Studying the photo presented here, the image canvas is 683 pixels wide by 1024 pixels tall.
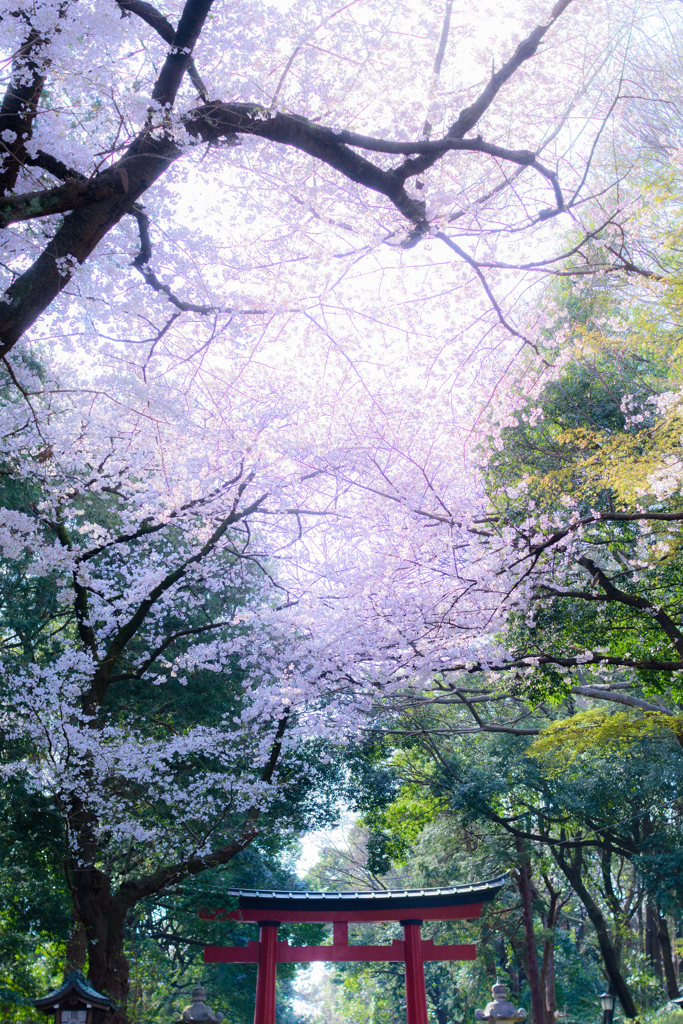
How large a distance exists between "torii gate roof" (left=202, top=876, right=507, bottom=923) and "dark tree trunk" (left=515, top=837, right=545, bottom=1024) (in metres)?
4.21

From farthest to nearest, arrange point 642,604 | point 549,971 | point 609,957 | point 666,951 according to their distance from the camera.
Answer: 1. point 549,971
2. point 666,951
3. point 609,957
4. point 642,604

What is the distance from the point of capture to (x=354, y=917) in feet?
30.7

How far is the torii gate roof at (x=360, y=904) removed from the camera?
9141 mm

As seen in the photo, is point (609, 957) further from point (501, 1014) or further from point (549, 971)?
point (501, 1014)

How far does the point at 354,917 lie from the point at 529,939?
5.04 metres

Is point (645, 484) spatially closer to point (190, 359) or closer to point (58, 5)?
point (190, 359)

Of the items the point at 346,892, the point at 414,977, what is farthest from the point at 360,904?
the point at 414,977

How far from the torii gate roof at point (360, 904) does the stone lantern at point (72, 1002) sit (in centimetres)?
329

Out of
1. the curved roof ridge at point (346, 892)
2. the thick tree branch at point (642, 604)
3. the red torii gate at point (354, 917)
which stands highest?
the thick tree branch at point (642, 604)

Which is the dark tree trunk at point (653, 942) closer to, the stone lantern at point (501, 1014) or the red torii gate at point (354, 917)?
the red torii gate at point (354, 917)

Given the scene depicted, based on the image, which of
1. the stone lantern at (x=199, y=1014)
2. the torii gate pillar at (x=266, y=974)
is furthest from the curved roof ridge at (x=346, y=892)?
the stone lantern at (x=199, y=1014)

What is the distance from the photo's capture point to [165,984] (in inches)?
555

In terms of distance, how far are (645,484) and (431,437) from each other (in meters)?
1.76

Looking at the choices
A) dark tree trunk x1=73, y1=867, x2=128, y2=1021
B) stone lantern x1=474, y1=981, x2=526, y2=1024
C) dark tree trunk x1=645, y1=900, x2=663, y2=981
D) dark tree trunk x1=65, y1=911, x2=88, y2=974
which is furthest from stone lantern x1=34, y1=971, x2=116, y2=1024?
dark tree trunk x1=645, y1=900, x2=663, y2=981
